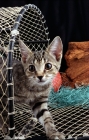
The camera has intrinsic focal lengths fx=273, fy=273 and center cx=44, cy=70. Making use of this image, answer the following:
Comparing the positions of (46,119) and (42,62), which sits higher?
(42,62)

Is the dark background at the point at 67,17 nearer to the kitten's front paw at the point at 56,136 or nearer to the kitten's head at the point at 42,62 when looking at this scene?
the kitten's head at the point at 42,62

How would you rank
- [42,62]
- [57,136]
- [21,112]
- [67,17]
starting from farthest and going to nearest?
1. [67,17]
2. [21,112]
3. [42,62]
4. [57,136]

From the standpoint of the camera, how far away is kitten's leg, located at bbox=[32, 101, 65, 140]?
0.93 meters

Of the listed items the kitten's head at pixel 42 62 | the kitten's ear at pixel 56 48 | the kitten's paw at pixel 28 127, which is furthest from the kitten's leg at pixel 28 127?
the kitten's ear at pixel 56 48

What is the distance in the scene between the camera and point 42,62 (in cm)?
104

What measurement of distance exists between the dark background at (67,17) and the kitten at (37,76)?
1.04m

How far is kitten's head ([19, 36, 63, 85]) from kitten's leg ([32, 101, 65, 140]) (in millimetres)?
123

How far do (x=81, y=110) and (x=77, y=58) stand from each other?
0.76 metres

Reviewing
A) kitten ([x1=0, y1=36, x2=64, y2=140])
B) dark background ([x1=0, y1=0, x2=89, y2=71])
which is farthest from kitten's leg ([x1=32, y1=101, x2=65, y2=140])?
dark background ([x1=0, y1=0, x2=89, y2=71])

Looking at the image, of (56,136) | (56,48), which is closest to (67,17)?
(56,48)

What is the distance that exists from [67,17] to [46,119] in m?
1.27

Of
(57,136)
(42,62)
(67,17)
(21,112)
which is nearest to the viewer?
(57,136)

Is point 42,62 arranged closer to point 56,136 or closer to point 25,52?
point 25,52

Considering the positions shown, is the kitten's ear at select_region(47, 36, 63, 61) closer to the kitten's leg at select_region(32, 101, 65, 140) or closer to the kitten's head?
the kitten's head
